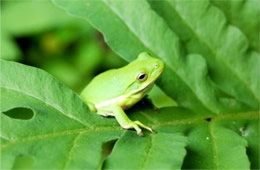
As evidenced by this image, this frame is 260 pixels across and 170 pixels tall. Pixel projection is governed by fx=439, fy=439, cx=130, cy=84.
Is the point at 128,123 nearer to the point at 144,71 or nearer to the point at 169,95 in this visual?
the point at 169,95

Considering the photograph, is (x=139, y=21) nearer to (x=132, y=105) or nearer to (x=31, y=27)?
(x=132, y=105)

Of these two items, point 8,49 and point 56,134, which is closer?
point 56,134

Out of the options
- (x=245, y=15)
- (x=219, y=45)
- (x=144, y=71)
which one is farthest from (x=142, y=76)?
(x=245, y=15)

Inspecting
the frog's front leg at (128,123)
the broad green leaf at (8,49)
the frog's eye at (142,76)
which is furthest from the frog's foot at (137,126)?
the broad green leaf at (8,49)

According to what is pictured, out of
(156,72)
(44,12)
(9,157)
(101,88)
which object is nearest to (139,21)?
(156,72)

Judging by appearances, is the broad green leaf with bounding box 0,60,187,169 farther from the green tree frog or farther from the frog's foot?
the green tree frog
